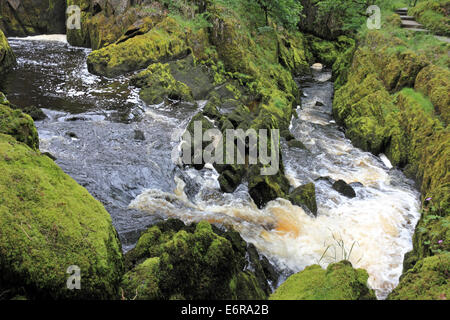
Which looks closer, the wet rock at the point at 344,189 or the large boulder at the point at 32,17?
the wet rock at the point at 344,189

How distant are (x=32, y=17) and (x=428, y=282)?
31.8m

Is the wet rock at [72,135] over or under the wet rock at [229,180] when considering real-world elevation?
over

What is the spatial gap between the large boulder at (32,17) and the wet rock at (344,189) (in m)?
27.8

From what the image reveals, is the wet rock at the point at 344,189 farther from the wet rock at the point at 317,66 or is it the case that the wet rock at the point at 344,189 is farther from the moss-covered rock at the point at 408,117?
the wet rock at the point at 317,66

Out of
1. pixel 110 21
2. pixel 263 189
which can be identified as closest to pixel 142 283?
pixel 263 189

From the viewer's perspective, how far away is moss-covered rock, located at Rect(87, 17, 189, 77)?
1534 cm

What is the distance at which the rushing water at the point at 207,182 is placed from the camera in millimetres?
6770

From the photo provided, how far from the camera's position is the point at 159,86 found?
1399 cm

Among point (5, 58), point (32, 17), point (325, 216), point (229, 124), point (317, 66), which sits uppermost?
point (32, 17)

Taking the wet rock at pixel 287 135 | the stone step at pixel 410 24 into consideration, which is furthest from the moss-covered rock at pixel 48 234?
the stone step at pixel 410 24

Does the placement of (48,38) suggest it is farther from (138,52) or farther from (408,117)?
(408,117)

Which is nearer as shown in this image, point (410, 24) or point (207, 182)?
point (207, 182)

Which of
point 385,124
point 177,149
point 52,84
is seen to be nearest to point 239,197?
point 177,149

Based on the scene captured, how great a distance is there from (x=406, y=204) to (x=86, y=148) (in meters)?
10.3
